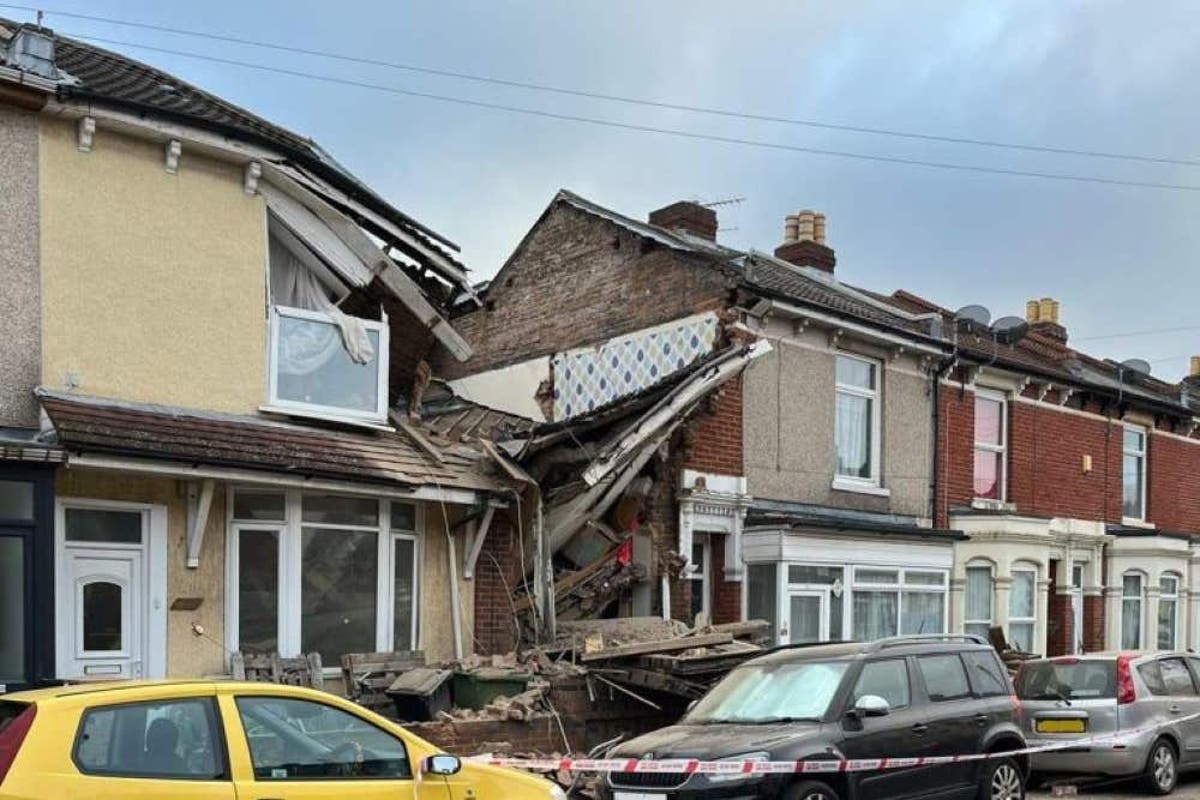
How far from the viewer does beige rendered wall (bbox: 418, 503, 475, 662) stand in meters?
12.9

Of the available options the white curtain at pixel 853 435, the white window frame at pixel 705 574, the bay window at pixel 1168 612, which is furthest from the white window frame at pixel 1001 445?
the white window frame at pixel 705 574

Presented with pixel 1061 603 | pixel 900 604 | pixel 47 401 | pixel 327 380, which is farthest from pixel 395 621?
pixel 1061 603

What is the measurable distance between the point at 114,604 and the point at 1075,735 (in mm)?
9131

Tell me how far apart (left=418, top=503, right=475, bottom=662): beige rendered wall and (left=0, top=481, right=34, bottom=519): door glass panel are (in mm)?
4440

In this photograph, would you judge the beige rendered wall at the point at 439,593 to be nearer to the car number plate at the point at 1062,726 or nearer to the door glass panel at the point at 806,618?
the door glass panel at the point at 806,618

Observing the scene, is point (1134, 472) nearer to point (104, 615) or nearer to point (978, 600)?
point (978, 600)

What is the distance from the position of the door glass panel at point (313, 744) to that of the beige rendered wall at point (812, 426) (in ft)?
32.8

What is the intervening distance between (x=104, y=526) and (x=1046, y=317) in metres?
21.1

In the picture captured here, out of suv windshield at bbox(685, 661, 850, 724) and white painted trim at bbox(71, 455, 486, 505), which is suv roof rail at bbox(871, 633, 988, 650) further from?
white painted trim at bbox(71, 455, 486, 505)

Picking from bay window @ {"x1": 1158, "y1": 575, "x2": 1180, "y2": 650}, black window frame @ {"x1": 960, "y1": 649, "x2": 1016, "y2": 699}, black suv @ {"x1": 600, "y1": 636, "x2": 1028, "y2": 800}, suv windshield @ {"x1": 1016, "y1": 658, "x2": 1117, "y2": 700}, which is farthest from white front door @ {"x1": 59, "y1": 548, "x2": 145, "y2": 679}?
bay window @ {"x1": 1158, "y1": 575, "x2": 1180, "y2": 650}

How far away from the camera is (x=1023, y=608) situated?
63.4 feet

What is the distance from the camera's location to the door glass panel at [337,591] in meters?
11.9

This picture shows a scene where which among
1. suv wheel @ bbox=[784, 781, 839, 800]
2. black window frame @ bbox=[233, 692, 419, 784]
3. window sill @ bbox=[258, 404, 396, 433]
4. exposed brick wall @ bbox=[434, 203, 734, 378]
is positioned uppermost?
exposed brick wall @ bbox=[434, 203, 734, 378]

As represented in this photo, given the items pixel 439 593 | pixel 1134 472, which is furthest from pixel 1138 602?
pixel 439 593
